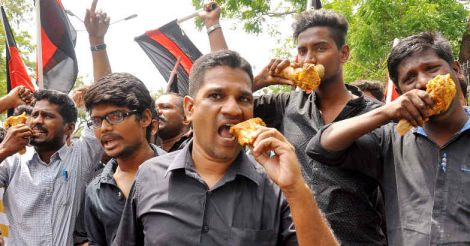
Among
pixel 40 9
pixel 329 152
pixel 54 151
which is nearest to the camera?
pixel 329 152

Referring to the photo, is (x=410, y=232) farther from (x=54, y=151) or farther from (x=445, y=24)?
(x=445, y=24)

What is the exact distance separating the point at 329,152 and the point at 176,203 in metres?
0.85

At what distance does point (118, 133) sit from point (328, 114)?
133 centimetres

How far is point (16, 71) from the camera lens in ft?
20.7

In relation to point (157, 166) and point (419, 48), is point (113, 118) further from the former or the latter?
point (419, 48)

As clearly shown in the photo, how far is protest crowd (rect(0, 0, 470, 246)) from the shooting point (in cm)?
211

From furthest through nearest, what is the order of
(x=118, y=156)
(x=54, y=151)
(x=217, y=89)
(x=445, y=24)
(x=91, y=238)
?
(x=445, y=24) < (x=54, y=151) < (x=118, y=156) < (x=91, y=238) < (x=217, y=89)

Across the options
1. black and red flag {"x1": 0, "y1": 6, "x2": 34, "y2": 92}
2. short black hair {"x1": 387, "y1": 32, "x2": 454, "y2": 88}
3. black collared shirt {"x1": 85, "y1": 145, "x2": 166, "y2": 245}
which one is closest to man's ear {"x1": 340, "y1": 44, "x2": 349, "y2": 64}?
short black hair {"x1": 387, "y1": 32, "x2": 454, "y2": 88}

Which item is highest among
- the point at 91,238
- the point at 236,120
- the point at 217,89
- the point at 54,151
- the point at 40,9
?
the point at 40,9

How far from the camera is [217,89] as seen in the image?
2.31 m

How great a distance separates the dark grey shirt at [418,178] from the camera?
2.26 meters

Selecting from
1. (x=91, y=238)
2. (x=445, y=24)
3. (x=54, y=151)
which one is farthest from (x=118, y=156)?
(x=445, y=24)

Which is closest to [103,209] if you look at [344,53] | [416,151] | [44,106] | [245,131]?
[245,131]

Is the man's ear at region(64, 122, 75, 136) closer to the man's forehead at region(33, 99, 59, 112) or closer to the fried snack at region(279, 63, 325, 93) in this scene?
the man's forehead at region(33, 99, 59, 112)
